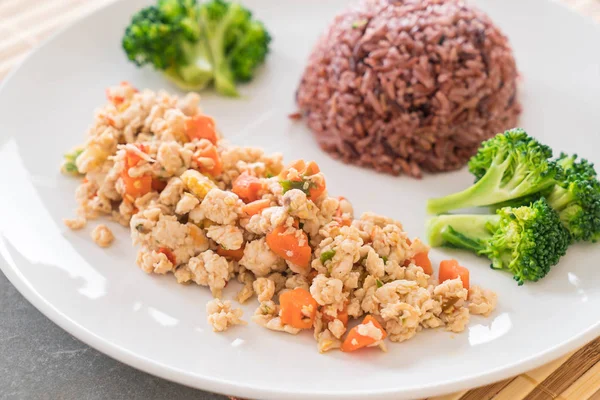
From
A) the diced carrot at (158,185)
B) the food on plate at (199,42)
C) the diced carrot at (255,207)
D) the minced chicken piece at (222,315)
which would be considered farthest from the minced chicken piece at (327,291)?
the food on plate at (199,42)

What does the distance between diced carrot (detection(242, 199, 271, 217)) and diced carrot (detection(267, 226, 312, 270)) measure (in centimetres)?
18

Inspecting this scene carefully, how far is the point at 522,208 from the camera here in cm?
354

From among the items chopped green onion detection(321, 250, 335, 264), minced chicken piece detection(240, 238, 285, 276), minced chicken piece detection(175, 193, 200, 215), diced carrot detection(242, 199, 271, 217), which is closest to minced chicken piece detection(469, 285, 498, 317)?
chopped green onion detection(321, 250, 335, 264)

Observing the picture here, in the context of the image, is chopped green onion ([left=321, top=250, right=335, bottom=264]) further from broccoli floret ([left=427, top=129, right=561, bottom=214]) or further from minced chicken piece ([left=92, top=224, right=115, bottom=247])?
minced chicken piece ([left=92, top=224, right=115, bottom=247])

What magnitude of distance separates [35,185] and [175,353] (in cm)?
162

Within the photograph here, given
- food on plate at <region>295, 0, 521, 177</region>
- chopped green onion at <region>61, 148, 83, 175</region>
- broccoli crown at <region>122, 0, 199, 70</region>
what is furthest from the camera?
broccoli crown at <region>122, 0, 199, 70</region>

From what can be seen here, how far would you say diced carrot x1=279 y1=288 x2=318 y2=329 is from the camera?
319cm

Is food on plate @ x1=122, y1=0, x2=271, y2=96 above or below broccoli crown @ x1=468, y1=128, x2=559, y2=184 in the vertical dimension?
below

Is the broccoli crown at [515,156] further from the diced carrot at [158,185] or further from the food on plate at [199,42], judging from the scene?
the food on plate at [199,42]

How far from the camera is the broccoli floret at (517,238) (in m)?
3.42

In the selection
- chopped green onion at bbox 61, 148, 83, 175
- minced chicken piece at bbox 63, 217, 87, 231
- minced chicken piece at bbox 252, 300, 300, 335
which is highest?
minced chicken piece at bbox 252, 300, 300, 335

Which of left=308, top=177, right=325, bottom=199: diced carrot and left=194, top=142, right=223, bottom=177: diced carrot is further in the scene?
left=194, top=142, right=223, bottom=177: diced carrot

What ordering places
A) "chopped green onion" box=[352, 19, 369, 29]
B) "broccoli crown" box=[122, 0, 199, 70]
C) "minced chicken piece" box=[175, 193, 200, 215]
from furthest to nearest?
1. "broccoli crown" box=[122, 0, 199, 70]
2. "chopped green onion" box=[352, 19, 369, 29]
3. "minced chicken piece" box=[175, 193, 200, 215]

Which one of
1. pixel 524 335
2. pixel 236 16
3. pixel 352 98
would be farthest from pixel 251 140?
pixel 524 335
